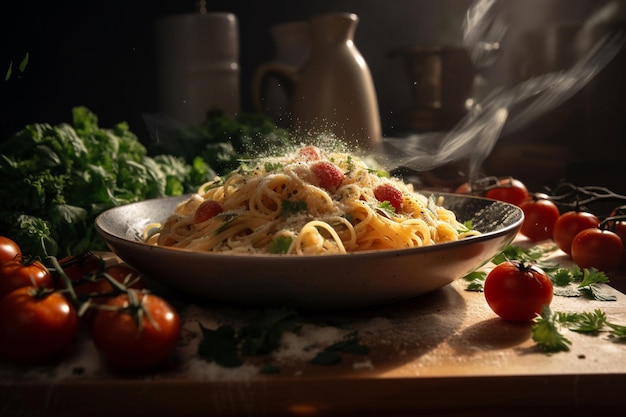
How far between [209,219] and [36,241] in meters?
0.80

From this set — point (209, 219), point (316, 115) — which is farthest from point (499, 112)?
point (209, 219)

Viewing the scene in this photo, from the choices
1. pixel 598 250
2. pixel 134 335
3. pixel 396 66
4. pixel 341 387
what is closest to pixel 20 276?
pixel 134 335

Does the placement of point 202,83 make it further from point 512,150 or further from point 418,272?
point 418,272

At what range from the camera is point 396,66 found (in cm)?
627

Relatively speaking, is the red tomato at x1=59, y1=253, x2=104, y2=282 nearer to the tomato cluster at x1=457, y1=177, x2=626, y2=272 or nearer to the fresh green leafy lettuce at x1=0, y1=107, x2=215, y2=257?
the fresh green leafy lettuce at x1=0, y1=107, x2=215, y2=257

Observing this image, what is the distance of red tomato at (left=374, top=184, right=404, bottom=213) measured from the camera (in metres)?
2.45

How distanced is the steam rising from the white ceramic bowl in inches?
104

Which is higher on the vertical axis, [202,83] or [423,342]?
[202,83]

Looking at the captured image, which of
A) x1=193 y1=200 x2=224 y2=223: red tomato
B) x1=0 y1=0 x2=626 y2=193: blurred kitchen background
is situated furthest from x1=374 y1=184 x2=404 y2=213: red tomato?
x1=0 y1=0 x2=626 y2=193: blurred kitchen background

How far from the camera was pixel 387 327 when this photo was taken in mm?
1879

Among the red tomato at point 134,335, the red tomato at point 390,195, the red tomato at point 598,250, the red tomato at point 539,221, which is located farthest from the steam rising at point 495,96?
the red tomato at point 134,335

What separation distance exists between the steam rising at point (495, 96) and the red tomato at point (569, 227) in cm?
154

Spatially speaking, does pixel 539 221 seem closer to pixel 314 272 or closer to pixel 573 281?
pixel 573 281

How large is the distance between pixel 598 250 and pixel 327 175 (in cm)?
120
